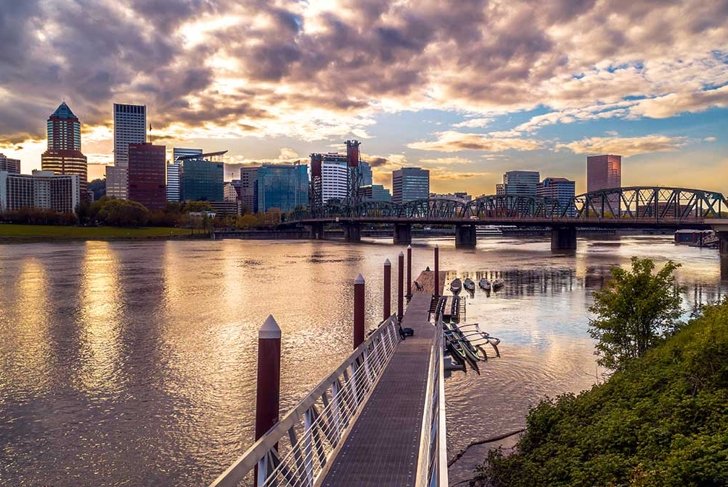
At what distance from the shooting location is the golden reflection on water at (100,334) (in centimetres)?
2284

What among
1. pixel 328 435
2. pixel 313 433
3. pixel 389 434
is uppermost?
pixel 313 433

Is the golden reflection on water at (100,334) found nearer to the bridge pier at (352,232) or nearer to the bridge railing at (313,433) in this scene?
the bridge railing at (313,433)

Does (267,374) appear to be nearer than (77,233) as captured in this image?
Yes

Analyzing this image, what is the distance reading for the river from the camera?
16.1 m

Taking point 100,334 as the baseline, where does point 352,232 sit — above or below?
above

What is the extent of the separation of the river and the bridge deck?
6.16ft

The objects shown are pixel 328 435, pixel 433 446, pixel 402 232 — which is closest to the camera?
pixel 433 446

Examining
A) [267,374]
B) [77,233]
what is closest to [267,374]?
[267,374]

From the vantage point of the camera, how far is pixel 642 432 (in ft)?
37.1

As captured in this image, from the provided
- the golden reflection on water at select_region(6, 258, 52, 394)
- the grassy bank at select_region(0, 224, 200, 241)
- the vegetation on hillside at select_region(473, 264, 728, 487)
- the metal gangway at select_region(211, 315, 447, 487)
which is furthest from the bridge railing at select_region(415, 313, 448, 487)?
the grassy bank at select_region(0, 224, 200, 241)

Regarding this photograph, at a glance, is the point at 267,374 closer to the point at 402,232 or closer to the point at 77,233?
the point at 402,232

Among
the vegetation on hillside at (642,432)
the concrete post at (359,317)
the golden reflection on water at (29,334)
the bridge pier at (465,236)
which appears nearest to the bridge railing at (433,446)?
the vegetation on hillside at (642,432)

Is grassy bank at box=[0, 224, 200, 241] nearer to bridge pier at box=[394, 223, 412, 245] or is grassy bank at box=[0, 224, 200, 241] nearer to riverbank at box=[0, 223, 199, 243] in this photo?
riverbank at box=[0, 223, 199, 243]

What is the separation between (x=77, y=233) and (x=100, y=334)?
148184 millimetres
